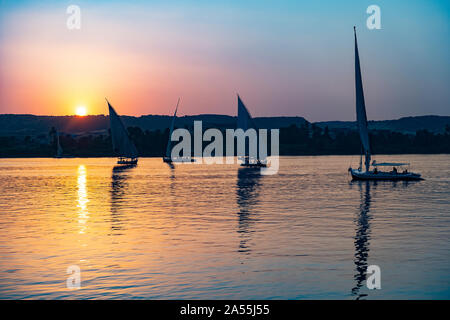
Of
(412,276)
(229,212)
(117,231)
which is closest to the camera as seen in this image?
(412,276)

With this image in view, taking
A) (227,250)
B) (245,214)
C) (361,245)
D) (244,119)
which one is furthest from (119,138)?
(361,245)

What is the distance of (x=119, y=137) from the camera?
16000 cm

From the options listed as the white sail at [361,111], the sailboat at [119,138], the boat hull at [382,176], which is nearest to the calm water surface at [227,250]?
the white sail at [361,111]

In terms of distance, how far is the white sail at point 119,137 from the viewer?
154 metres

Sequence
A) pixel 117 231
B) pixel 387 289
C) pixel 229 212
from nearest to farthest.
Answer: pixel 387 289 < pixel 117 231 < pixel 229 212

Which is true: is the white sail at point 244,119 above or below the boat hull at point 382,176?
above

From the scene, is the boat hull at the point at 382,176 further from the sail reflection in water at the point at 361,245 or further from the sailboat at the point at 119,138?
the sailboat at the point at 119,138

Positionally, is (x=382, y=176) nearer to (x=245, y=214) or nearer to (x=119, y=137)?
(x=245, y=214)

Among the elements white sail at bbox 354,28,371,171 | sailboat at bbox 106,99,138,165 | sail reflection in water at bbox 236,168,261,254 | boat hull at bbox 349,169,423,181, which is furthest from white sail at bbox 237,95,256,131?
sail reflection in water at bbox 236,168,261,254

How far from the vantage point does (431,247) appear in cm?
3269

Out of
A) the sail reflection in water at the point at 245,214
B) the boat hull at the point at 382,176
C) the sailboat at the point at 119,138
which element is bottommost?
the sail reflection in water at the point at 245,214
